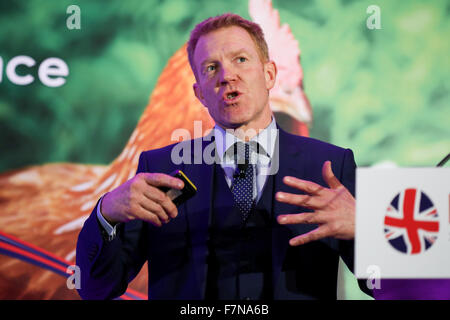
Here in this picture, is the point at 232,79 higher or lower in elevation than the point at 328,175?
higher

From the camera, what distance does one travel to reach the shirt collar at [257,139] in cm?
153

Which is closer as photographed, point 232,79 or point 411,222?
point 411,222

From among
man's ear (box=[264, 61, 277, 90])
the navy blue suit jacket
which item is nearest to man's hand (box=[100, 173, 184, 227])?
the navy blue suit jacket

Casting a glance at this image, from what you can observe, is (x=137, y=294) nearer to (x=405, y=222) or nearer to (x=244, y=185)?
(x=244, y=185)

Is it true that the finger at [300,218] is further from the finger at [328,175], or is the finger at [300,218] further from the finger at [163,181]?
the finger at [163,181]

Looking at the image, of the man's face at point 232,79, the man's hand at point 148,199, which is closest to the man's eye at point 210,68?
the man's face at point 232,79

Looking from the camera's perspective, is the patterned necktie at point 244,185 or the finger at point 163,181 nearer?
the finger at point 163,181

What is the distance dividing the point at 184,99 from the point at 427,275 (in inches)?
48.0

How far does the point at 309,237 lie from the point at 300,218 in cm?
6

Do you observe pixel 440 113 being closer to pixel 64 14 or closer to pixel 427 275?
pixel 427 275

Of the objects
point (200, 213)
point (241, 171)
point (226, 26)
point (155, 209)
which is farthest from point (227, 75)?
point (155, 209)

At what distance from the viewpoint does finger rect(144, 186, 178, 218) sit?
1161mm

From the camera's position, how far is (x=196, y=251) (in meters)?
1.44

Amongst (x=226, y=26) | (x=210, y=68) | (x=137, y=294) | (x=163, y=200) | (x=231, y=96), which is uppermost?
(x=226, y=26)
